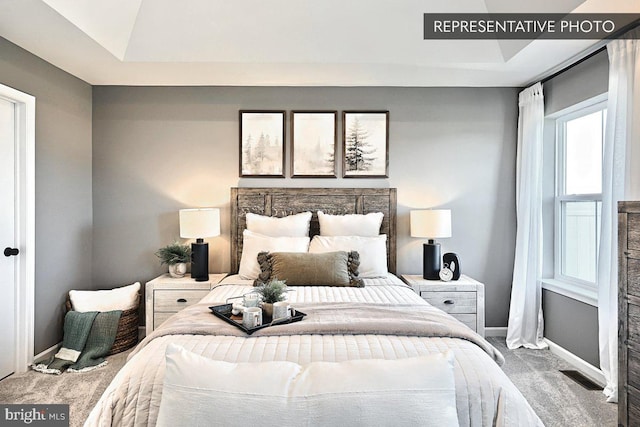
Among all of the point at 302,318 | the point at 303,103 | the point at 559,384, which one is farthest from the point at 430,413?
the point at 303,103

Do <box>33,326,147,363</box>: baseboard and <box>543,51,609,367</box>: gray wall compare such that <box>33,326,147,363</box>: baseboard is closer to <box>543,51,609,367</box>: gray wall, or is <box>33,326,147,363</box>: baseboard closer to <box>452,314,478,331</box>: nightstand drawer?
<box>452,314,478,331</box>: nightstand drawer

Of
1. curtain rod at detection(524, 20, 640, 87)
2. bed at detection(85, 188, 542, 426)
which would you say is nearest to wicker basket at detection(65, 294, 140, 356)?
bed at detection(85, 188, 542, 426)

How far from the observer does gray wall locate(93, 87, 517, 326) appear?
4.00 meters

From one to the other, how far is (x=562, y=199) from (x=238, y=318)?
3.14 metres

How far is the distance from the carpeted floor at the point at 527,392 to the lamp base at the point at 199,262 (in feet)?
2.96

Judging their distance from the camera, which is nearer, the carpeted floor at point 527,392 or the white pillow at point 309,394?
the white pillow at point 309,394

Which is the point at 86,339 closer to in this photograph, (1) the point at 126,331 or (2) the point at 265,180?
(1) the point at 126,331

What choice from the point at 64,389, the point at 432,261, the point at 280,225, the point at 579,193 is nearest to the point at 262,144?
the point at 280,225

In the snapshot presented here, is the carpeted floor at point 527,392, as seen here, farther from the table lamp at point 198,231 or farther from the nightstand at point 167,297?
the table lamp at point 198,231

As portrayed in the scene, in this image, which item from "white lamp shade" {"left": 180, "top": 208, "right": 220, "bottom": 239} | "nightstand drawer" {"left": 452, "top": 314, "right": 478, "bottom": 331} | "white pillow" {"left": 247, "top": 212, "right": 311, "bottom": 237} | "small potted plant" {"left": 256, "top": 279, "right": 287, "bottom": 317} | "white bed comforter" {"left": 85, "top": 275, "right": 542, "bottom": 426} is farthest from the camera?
"white pillow" {"left": 247, "top": 212, "right": 311, "bottom": 237}

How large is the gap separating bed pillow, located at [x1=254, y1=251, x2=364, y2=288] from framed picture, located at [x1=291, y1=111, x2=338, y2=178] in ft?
3.49

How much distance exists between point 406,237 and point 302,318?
83.3 inches

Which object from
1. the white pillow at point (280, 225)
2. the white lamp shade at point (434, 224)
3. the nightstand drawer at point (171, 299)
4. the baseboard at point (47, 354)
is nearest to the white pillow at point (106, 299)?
the baseboard at point (47, 354)

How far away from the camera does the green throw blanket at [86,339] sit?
3.20m
